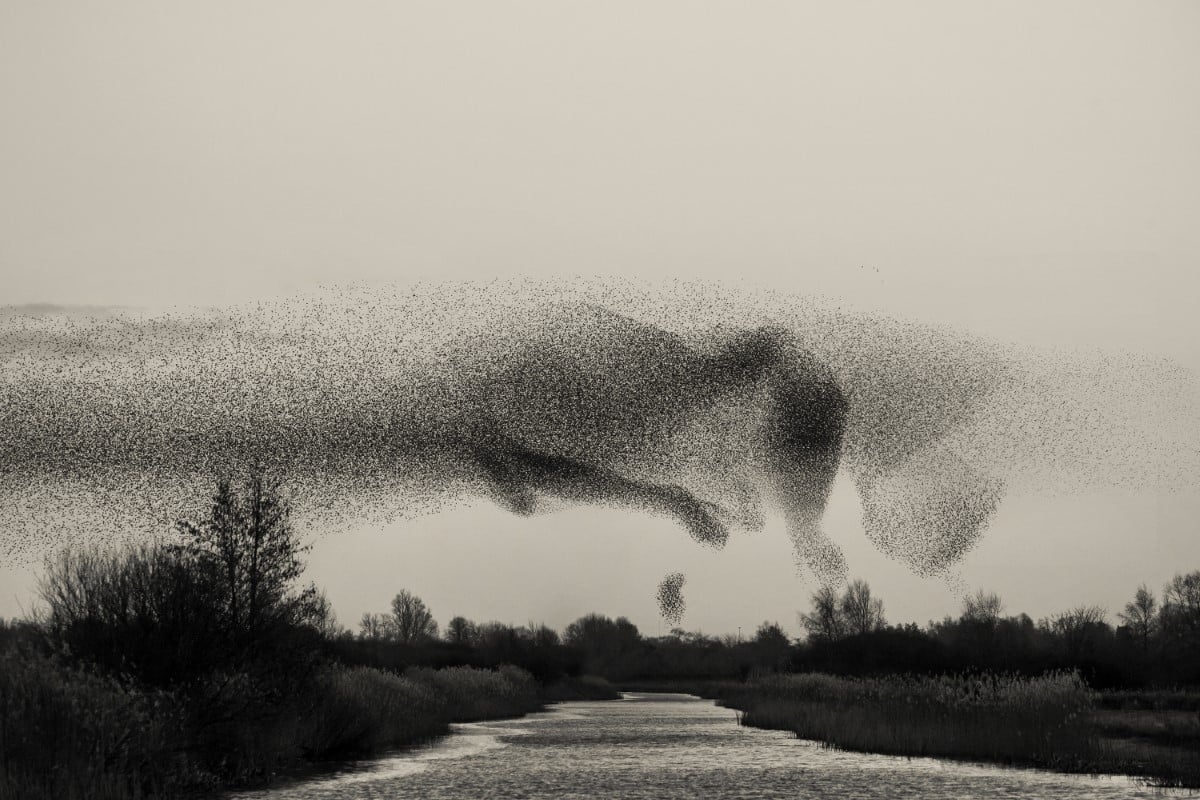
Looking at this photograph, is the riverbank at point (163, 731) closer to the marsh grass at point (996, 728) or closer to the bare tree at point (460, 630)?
the marsh grass at point (996, 728)

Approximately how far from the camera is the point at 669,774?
1483 inches

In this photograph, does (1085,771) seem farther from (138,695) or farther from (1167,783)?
(138,695)

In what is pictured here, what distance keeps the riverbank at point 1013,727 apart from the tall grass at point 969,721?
0.13 feet

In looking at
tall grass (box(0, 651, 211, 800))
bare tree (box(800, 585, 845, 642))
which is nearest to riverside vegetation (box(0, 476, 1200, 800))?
tall grass (box(0, 651, 211, 800))

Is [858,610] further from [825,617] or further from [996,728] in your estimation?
[996,728]

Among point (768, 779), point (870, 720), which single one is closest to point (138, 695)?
point (768, 779)

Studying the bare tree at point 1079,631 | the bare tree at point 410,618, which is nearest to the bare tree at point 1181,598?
the bare tree at point 1079,631

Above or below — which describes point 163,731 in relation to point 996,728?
above

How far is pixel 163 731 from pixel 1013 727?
28856 millimetres

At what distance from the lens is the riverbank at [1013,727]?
38.5m

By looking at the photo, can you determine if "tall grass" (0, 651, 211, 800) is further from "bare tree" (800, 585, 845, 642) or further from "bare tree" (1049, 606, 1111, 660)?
"bare tree" (800, 585, 845, 642)

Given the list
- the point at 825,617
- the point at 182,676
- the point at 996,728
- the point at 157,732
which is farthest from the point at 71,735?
the point at 825,617

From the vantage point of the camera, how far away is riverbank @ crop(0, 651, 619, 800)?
2427 centimetres

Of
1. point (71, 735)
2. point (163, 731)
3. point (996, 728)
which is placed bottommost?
point (996, 728)
